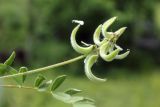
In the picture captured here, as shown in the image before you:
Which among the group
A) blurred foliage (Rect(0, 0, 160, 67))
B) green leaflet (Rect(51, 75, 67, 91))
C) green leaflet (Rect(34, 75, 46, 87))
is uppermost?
blurred foliage (Rect(0, 0, 160, 67))

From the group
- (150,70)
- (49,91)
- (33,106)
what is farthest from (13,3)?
(49,91)

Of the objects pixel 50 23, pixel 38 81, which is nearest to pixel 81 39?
pixel 50 23

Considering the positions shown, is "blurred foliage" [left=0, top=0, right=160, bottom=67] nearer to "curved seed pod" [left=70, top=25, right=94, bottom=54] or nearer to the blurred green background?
the blurred green background

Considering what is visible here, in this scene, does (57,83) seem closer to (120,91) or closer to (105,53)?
(105,53)

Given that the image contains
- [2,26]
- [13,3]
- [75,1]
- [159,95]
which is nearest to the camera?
[75,1]

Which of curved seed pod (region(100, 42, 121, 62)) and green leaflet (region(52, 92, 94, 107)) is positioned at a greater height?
green leaflet (region(52, 92, 94, 107))

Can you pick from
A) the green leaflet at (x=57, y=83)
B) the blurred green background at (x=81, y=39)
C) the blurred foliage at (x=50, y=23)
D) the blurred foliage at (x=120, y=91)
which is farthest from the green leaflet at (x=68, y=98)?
the blurred foliage at (x=50, y=23)

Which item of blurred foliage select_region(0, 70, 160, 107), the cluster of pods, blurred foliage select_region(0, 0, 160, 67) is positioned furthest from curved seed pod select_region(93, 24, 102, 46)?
blurred foliage select_region(0, 0, 160, 67)

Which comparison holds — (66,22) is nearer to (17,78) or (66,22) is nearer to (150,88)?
(150,88)

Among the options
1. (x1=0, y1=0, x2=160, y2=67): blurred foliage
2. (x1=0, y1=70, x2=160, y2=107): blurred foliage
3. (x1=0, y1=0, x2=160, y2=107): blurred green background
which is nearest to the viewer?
(x1=0, y1=70, x2=160, y2=107): blurred foliage
